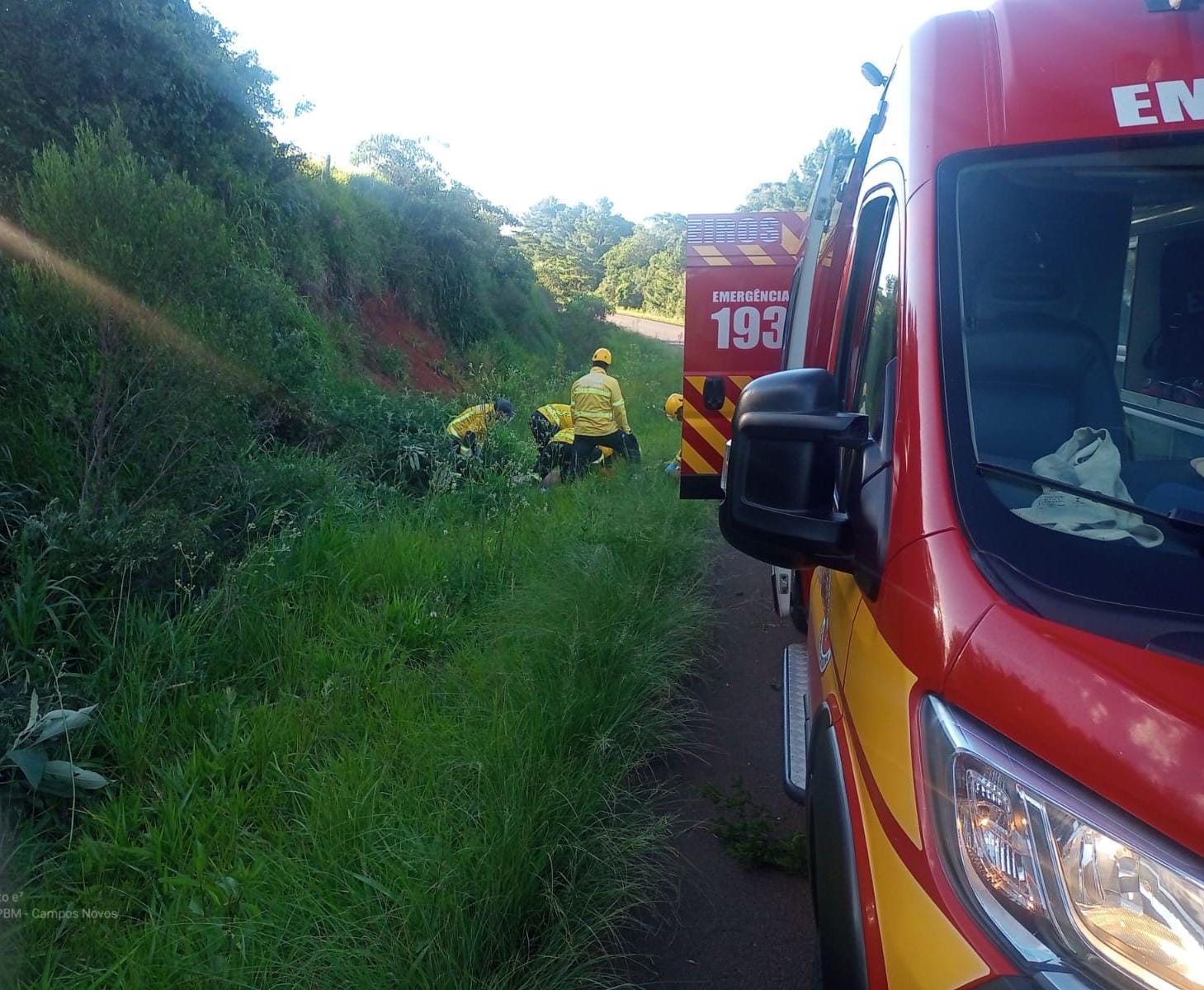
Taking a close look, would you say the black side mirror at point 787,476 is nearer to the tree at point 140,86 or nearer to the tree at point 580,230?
the tree at point 140,86

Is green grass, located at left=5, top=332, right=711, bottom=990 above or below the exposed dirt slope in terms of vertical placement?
below

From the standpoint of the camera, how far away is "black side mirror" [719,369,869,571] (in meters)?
1.60

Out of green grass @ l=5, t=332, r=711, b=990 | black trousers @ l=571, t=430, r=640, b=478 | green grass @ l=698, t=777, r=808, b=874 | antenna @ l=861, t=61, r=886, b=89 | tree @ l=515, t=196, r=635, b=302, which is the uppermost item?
→ tree @ l=515, t=196, r=635, b=302

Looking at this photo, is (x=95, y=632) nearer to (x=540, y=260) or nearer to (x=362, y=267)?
(x=362, y=267)

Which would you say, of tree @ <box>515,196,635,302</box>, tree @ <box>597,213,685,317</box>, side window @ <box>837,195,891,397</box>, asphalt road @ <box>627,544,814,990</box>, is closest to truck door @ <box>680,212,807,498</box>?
asphalt road @ <box>627,544,814,990</box>

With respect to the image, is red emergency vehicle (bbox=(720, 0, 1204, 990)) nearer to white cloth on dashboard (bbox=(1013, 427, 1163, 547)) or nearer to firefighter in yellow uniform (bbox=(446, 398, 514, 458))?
white cloth on dashboard (bbox=(1013, 427, 1163, 547))

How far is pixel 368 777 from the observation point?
2863 millimetres

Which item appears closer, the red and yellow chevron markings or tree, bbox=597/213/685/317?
the red and yellow chevron markings

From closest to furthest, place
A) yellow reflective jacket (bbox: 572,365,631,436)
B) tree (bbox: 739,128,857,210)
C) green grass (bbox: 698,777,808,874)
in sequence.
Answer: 1. green grass (bbox: 698,777,808,874)
2. yellow reflective jacket (bbox: 572,365,631,436)
3. tree (bbox: 739,128,857,210)

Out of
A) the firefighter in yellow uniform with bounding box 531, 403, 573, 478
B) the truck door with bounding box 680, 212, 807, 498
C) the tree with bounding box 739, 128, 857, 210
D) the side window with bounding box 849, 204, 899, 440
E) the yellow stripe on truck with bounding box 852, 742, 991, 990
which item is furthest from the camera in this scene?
the tree with bounding box 739, 128, 857, 210

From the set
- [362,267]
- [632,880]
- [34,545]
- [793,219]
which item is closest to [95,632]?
[34,545]

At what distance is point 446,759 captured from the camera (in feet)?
9.61

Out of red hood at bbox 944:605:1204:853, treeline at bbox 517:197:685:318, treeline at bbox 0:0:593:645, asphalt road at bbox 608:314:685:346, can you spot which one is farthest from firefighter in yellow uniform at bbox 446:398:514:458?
treeline at bbox 517:197:685:318

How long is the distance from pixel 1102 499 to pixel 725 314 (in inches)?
Answer: 157
